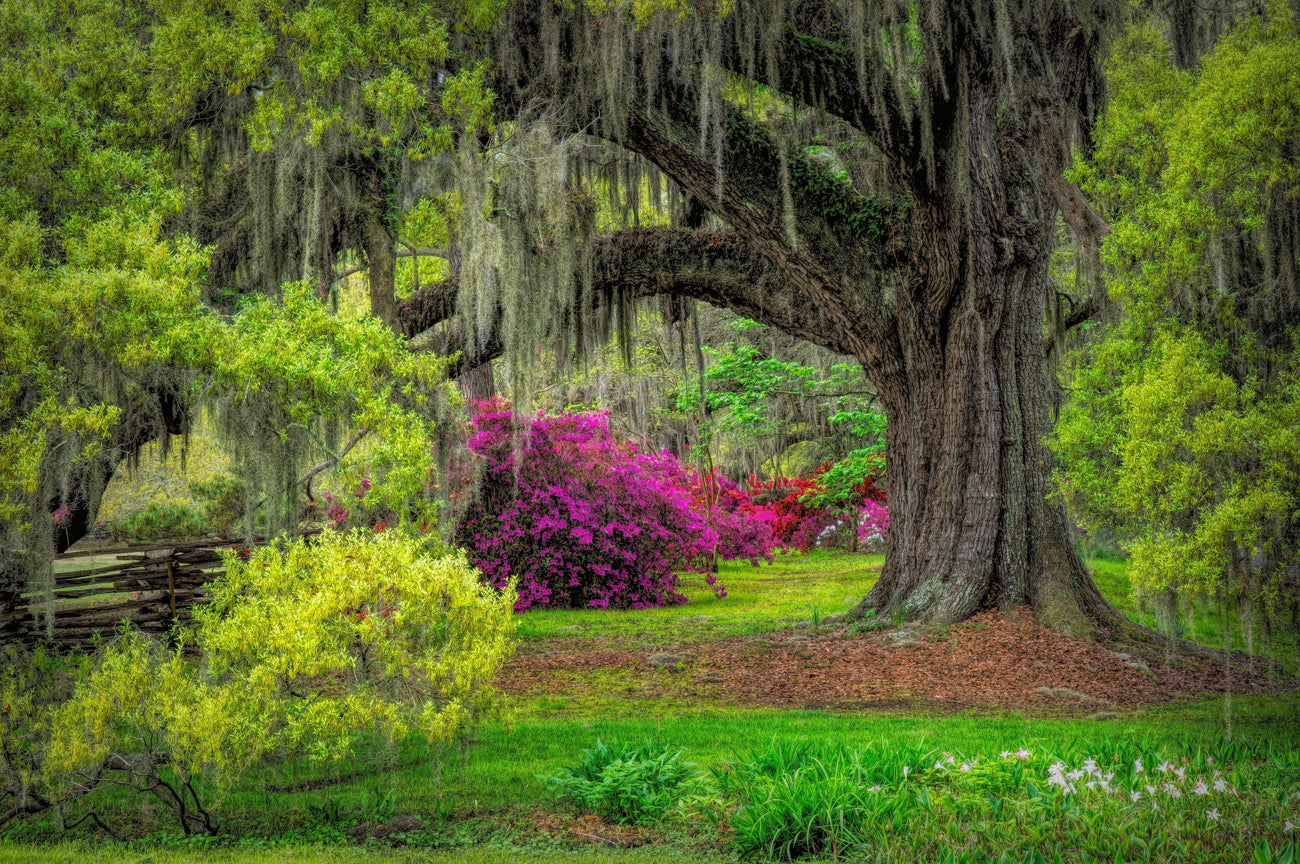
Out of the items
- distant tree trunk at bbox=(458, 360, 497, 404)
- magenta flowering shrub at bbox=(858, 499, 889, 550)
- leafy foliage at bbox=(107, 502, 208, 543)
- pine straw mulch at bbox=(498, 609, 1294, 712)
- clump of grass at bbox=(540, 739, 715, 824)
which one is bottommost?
pine straw mulch at bbox=(498, 609, 1294, 712)

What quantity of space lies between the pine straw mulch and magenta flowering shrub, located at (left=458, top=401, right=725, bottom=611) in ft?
12.0

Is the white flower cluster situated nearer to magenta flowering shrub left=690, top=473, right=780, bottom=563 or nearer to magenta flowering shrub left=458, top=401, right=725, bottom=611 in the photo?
magenta flowering shrub left=458, top=401, right=725, bottom=611

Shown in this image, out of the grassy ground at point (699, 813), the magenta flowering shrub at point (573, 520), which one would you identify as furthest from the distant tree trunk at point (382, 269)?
the grassy ground at point (699, 813)

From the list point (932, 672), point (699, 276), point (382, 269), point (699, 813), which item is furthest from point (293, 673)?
point (699, 276)

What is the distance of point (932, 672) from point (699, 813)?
3.63 meters

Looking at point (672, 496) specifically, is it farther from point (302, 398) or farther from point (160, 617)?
point (302, 398)

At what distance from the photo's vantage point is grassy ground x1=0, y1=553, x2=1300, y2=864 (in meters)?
3.81

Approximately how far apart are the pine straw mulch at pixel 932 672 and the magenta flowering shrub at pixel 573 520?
3666 mm

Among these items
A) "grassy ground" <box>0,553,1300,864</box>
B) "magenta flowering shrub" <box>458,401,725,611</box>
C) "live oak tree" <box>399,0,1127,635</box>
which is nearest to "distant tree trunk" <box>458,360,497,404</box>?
"magenta flowering shrub" <box>458,401,725,611</box>

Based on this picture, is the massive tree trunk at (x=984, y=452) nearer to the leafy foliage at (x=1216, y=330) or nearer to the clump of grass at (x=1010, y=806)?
the leafy foliage at (x=1216, y=330)

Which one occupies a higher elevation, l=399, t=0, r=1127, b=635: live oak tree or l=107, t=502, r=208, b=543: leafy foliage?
l=399, t=0, r=1127, b=635: live oak tree

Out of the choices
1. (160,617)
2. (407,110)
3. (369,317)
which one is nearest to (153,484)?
(160,617)

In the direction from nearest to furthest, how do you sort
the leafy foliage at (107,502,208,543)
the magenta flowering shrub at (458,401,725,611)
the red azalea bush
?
the magenta flowering shrub at (458,401,725,611) → the leafy foliage at (107,502,208,543) → the red azalea bush

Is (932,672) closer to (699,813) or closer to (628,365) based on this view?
(699,813)
